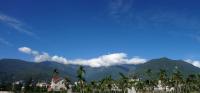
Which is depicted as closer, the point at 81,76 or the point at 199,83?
the point at 81,76

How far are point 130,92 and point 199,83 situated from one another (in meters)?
152

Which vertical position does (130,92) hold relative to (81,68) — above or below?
below

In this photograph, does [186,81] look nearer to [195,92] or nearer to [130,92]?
[195,92]

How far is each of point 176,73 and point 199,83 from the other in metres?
19.3

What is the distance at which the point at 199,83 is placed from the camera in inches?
7736

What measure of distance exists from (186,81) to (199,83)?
7177 mm

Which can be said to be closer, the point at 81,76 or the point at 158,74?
the point at 81,76

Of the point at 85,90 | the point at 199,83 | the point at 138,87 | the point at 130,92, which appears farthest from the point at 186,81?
the point at 130,92

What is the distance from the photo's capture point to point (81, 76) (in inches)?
6442

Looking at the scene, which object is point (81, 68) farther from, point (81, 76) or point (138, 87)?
point (138, 87)

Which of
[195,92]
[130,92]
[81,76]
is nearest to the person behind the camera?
[130,92]

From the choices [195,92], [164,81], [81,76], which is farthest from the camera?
[164,81]

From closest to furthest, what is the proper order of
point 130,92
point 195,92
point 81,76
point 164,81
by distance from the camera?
point 130,92 → point 81,76 → point 195,92 → point 164,81

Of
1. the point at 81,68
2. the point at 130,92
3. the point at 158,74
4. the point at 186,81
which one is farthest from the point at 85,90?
the point at 130,92
